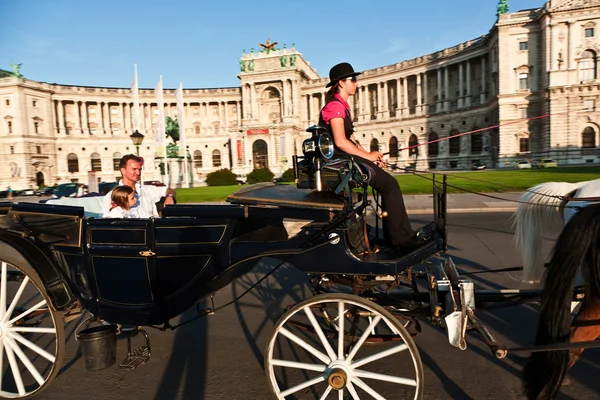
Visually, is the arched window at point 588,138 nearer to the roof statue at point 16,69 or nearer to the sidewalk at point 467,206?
the sidewalk at point 467,206

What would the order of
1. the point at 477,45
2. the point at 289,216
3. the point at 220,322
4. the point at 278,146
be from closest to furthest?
the point at 289,216 < the point at 220,322 < the point at 477,45 < the point at 278,146

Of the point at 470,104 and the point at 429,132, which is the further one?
the point at 429,132

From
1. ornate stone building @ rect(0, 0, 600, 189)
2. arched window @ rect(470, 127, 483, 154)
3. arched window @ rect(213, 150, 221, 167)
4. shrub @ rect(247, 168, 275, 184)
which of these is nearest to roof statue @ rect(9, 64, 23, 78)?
ornate stone building @ rect(0, 0, 600, 189)

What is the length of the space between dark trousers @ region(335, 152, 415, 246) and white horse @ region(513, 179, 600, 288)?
6.15 ft

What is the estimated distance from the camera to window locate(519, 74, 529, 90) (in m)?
49.1

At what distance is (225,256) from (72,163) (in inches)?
3231

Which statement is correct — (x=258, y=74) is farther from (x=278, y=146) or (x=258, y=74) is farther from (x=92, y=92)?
(x=92, y=92)

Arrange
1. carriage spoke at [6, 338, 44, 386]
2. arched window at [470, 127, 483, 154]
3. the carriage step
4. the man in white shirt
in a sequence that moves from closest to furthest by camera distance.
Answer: carriage spoke at [6, 338, 44, 386] < the carriage step < the man in white shirt < arched window at [470, 127, 483, 154]

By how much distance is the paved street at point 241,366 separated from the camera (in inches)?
119

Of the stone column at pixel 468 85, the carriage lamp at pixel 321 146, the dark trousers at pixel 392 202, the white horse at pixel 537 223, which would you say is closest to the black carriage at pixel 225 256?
the carriage lamp at pixel 321 146

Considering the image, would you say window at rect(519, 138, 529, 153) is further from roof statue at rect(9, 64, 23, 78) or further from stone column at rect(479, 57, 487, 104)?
roof statue at rect(9, 64, 23, 78)

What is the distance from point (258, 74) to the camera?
7150 centimetres

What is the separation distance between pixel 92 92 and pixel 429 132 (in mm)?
62778

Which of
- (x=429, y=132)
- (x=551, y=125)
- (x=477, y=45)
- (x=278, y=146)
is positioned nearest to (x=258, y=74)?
(x=278, y=146)
